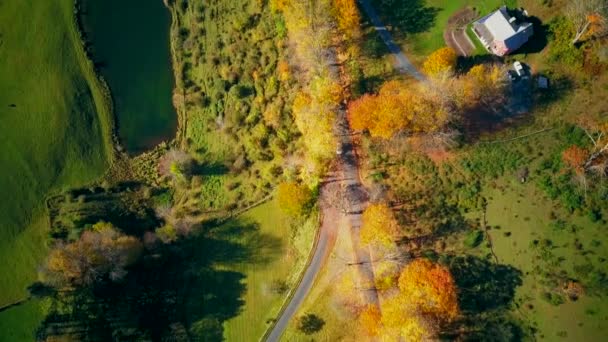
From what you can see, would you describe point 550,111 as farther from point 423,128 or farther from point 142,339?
point 142,339

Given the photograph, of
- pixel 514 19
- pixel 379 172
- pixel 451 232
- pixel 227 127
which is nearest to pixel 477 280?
pixel 451 232

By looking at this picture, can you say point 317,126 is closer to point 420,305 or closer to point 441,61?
point 441,61

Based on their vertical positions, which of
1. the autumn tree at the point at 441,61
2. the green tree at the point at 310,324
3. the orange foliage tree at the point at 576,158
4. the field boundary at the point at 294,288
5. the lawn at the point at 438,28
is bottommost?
the green tree at the point at 310,324

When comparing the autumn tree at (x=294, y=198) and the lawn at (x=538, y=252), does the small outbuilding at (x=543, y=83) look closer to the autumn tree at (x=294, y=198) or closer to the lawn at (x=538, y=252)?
the lawn at (x=538, y=252)

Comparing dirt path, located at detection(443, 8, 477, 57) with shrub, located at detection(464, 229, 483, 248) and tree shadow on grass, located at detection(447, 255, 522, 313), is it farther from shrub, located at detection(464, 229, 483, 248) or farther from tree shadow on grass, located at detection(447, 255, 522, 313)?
tree shadow on grass, located at detection(447, 255, 522, 313)

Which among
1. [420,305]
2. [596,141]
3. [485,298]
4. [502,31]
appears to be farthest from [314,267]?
[502,31]

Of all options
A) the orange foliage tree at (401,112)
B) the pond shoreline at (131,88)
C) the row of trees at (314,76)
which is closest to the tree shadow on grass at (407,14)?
the row of trees at (314,76)

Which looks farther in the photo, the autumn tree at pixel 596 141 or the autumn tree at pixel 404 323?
the autumn tree at pixel 596 141
